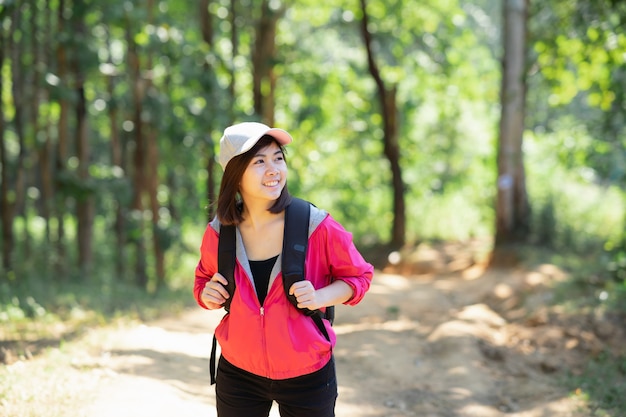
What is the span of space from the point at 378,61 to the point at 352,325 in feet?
32.0

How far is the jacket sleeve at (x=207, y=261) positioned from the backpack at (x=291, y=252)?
7 cm

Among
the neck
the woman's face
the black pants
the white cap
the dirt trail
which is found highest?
the white cap

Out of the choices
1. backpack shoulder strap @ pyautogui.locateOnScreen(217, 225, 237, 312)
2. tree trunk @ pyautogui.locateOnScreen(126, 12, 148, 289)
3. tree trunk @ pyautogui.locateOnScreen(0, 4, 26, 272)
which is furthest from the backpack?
tree trunk @ pyautogui.locateOnScreen(126, 12, 148, 289)

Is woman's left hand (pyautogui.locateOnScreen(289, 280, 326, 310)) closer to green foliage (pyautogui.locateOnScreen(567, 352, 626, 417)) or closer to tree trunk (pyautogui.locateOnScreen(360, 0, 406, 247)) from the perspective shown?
green foliage (pyautogui.locateOnScreen(567, 352, 626, 417))

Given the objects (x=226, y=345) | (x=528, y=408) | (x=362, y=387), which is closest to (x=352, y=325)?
(x=362, y=387)

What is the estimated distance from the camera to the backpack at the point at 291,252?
289cm

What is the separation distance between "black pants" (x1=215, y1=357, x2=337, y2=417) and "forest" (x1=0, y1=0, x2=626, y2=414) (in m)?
4.74

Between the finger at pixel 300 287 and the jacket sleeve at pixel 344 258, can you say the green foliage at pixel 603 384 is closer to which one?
the jacket sleeve at pixel 344 258

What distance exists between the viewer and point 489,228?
733 inches

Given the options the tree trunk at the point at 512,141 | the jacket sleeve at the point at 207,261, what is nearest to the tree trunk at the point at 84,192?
the tree trunk at the point at 512,141

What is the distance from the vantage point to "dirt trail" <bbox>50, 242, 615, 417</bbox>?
5.42m

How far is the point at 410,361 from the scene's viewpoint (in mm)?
7215

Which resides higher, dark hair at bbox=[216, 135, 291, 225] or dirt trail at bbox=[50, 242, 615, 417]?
dark hair at bbox=[216, 135, 291, 225]

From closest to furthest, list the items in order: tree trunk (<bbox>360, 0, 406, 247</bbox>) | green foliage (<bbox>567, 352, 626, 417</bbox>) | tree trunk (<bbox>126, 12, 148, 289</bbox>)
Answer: green foliage (<bbox>567, 352, 626, 417</bbox>) → tree trunk (<bbox>126, 12, 148, 289</bbox>) → tree trunk (<bbox>360, 0, 406, 247</bbox>)
